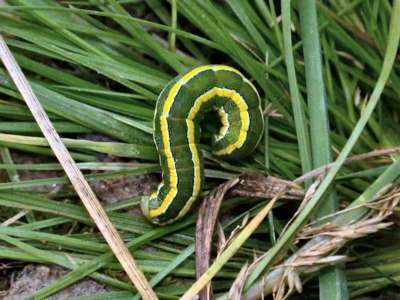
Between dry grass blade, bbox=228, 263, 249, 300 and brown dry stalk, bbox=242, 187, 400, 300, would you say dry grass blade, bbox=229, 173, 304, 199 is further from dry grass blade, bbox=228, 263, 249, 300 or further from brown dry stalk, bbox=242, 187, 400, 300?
dry grass blade, bbox=228, 263, 249, 300

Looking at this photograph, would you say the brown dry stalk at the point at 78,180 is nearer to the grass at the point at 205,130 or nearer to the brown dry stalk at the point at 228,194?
the grass at the point at 205,130

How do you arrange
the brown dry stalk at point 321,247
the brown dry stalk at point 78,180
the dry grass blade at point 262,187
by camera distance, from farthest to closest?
the dry grass blade at point 262,187 < the brown dry stalk at point 78,180 < the brown dry stalk at point 321,247

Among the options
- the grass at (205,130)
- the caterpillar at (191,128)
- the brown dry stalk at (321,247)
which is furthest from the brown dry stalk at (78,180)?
the brown dry stalk at (321,247)

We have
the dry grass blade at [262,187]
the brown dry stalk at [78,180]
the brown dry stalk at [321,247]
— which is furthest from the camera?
the dry grass blade at [262,187]

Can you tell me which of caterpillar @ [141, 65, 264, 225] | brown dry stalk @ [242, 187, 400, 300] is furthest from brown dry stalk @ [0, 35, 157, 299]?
brown dry stalk @ [242, 187, 400, 300]

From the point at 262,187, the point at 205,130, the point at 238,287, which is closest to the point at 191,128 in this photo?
the point at 205,130

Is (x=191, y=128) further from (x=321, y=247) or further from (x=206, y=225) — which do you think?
(x=321, y=247)
